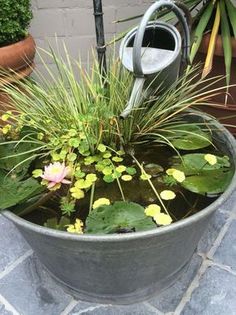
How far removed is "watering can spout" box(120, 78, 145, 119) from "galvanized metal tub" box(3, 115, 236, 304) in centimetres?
29

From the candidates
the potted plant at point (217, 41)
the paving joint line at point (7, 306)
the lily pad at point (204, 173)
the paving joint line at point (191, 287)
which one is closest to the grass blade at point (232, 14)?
the potted plant at point (217, 41)

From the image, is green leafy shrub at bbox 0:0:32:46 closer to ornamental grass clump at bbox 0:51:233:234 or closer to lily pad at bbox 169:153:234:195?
ornamental grass clump at bbox 0:51:233:234

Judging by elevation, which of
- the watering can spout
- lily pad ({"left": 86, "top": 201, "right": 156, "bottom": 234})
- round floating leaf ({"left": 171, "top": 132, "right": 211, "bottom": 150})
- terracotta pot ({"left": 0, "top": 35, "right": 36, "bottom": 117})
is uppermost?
the watering can spout

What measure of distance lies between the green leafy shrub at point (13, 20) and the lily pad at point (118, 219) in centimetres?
109

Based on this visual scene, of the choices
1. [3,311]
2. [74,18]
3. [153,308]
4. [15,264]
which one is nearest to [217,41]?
[74,18]

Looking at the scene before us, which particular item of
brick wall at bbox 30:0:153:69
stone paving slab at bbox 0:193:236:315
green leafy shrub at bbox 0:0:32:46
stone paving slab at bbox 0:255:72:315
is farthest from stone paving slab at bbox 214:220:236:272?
brick wall at bbox 30:0:153:69

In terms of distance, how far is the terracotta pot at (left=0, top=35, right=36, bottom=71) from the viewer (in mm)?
1705

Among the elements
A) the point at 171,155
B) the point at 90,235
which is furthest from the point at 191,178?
the point at 90,235

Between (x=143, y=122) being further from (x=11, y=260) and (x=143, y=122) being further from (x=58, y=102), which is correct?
(x=11, y=260)

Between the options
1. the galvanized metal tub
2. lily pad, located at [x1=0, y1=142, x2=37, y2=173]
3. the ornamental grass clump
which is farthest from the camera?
lily pad, located at [x1=0, y1=142, x2=37, y2=173]

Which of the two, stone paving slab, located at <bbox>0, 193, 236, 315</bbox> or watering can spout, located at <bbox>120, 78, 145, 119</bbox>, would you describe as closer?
watering can spout, located at <bbox>120, 78, 145, 119</bbox>

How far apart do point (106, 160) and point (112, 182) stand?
0.07 m

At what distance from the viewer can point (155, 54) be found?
109 cm

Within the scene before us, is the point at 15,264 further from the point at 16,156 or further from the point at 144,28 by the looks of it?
the point at 144,28
